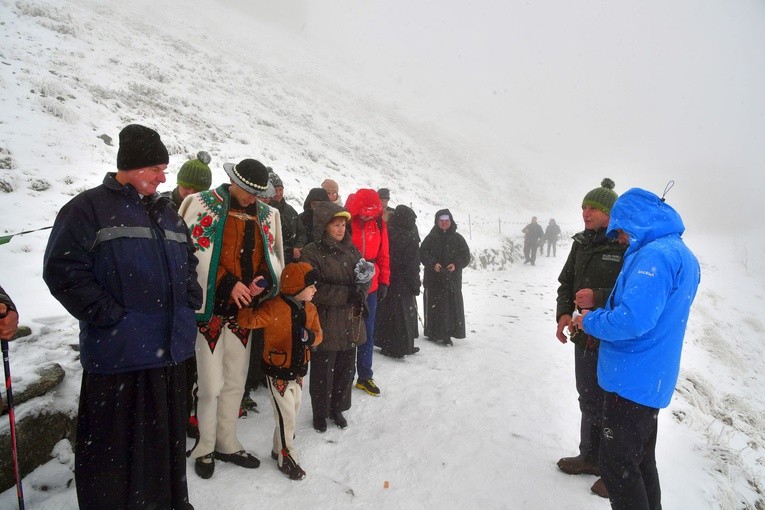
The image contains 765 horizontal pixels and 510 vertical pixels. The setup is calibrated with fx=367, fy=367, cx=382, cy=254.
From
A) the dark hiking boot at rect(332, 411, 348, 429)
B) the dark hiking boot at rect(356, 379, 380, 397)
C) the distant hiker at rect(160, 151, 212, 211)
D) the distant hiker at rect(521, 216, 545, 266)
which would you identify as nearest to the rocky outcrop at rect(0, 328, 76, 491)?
the distant hiker at rect(160, 151, 212, 211)

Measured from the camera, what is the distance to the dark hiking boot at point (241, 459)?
10.7ft

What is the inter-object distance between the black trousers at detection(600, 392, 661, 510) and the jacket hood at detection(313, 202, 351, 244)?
111 inches

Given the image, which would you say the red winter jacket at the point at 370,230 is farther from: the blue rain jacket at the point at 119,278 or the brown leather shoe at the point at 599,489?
the brown leather shoe at the point at 599,489

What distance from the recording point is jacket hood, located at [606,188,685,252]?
2.46 meters

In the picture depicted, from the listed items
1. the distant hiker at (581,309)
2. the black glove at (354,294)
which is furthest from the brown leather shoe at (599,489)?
the black glove at (354,294)

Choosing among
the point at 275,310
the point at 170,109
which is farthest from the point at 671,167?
the point at 275,310

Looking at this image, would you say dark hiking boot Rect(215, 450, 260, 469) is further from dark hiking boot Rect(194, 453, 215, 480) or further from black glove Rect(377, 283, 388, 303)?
black glove Rect(377, 283, 388, 303)

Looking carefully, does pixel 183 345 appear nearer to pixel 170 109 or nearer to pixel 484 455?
pixel 484 455

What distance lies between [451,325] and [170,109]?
1701cm

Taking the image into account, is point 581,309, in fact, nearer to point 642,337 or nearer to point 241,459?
point 642,337

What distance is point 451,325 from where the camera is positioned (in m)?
7.12

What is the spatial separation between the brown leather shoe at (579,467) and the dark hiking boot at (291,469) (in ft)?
8.17

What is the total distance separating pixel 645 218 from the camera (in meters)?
2.50

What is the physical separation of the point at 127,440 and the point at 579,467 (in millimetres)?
Answer: 3783
